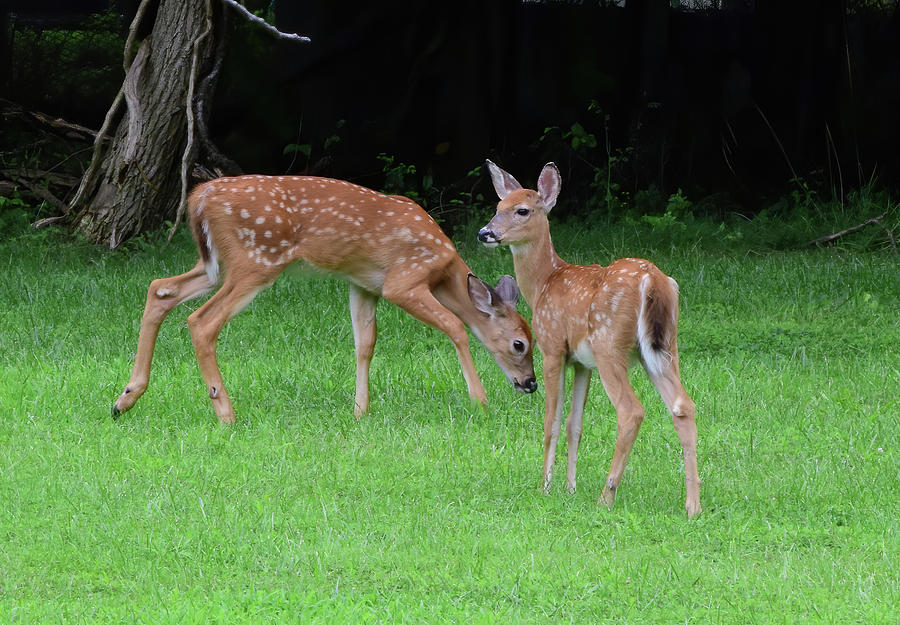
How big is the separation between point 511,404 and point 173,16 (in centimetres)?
652

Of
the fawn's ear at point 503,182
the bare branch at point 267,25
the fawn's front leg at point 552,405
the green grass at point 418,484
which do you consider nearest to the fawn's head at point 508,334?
the green grass at point 418,484

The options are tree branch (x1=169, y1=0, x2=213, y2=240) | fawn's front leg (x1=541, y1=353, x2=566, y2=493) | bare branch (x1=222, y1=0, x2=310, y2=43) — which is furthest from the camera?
tree branch (x1=169, y1=0, x2=213, y2=240)

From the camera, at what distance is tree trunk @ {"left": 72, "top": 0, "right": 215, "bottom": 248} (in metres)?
12.2

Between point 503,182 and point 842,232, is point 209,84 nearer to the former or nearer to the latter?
point 842,232

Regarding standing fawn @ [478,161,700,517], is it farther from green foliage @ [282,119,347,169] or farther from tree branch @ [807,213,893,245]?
green foliage @ [282,119,347,169]

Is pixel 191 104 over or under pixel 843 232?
over

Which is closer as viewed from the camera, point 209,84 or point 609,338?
point 609,338

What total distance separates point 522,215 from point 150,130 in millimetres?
7132

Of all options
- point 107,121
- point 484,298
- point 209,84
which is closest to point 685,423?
point 484,298

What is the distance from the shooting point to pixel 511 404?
7422 millimetres

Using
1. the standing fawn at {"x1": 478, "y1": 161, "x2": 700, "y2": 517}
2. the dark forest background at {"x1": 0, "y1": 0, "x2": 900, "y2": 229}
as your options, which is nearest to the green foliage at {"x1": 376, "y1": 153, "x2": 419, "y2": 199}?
the dark forest background at {"x1": 0, "y1": 0, "x2": 900, "y2": 229}

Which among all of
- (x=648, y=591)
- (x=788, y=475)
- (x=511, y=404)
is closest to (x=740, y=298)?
(x=511, y=404)

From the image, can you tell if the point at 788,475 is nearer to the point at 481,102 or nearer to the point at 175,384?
the point at 175,384

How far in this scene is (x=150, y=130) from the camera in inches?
485
